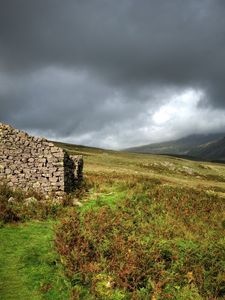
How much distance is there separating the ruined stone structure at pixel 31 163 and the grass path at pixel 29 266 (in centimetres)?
675

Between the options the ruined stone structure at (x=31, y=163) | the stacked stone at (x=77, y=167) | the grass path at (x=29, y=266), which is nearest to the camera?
the grass path at (x=29, y=266)

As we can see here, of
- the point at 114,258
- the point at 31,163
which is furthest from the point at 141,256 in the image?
Result: the point at 31,163

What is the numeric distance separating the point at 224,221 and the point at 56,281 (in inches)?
444

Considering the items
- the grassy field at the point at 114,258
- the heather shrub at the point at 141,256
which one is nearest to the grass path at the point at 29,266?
the grassy field at the point at 114,258

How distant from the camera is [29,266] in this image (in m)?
11.9

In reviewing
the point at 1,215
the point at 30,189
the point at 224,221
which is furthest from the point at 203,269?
the point at 30,189

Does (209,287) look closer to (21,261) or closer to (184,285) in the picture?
Answer: (184,285)

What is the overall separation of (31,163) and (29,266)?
11.9m

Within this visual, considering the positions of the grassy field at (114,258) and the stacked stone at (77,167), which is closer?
the grassy field at (114,258)

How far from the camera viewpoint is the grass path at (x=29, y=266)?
10267 millimetres

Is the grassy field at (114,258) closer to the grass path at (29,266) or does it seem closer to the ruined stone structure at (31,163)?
the grass path at (29,266)

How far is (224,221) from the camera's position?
19.1m

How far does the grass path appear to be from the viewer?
10.3 metres

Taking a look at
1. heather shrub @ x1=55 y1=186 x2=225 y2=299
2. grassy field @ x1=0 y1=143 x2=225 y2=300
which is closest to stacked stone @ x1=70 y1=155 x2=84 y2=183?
grassy field @ x1=0 y1=143 x2=225 y2=300
